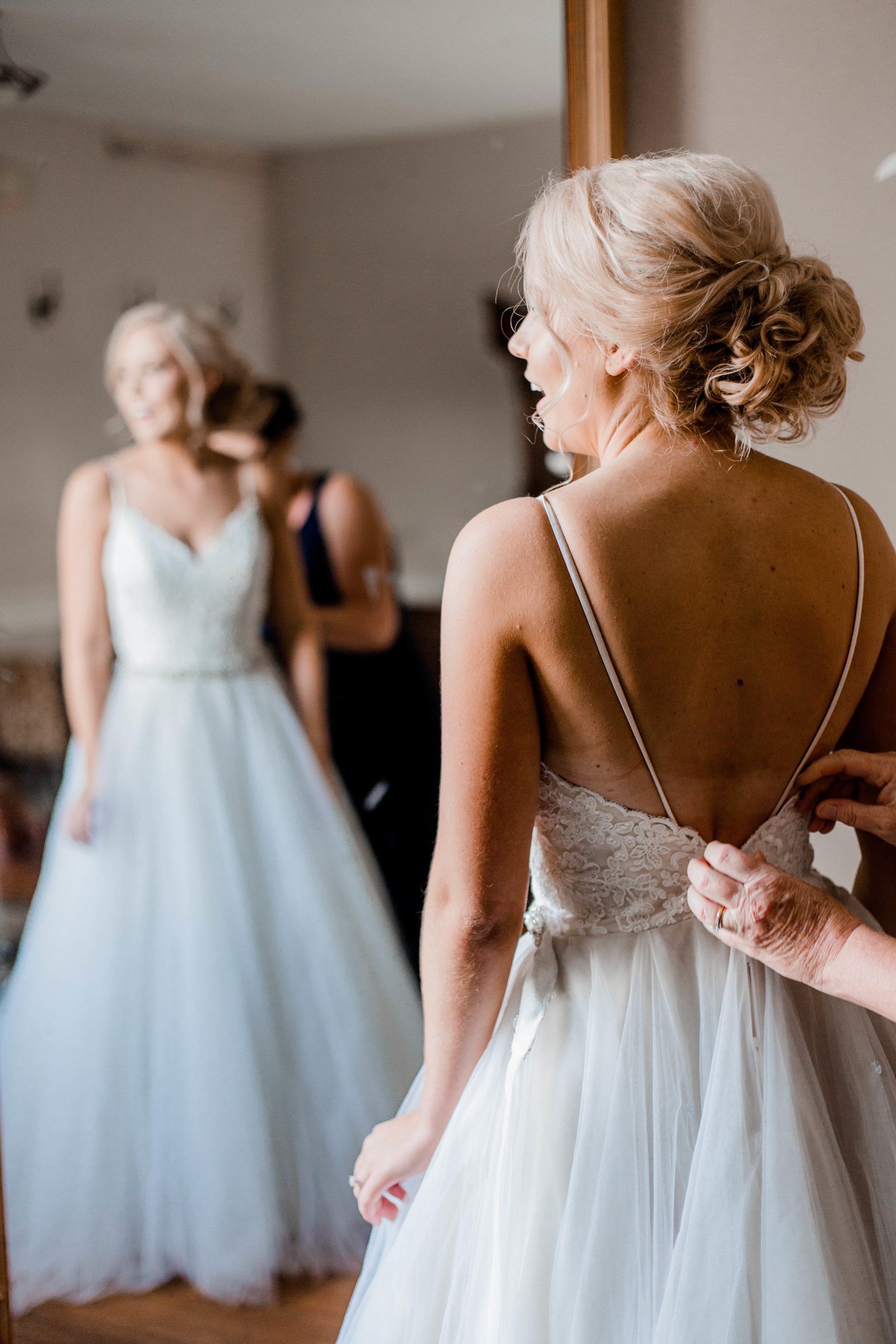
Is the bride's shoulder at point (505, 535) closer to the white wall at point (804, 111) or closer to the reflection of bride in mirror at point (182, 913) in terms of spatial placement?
the reflection of bride in mirror at point (182, 913)

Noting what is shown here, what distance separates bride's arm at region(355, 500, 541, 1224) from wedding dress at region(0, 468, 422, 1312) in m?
0.27

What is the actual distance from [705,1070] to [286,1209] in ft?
1.89

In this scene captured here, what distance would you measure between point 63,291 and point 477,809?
0.60 metres

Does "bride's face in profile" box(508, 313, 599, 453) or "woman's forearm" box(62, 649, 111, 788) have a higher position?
"bride's face in profile" box(508, 313, 599, 453)

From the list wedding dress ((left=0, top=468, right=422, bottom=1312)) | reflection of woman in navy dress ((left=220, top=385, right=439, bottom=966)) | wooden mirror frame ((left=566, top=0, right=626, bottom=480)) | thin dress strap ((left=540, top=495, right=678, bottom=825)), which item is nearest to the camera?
thin dress strap ((left=540, top=495, right=678, bottom=825))

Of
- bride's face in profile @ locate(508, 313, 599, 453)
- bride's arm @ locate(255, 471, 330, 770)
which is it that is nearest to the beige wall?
bride's face in profile @ locate(508, 313, 599, 453)

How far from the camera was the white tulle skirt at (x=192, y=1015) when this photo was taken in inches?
40.5

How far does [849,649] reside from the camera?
3.05 feet

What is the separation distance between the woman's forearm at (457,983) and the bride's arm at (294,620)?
0.99 feet

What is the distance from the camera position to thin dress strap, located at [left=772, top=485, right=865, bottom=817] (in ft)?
3.06

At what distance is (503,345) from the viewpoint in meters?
1.26

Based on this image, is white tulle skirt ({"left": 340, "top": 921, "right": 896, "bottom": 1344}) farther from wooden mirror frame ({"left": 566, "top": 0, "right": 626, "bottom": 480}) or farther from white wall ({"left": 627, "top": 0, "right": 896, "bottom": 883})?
white wall ({"left": 627, "top": 0, "right": 896, "bottom": 883})

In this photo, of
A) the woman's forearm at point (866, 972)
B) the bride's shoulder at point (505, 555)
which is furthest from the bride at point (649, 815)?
the woman's forearm at point (866, 972)

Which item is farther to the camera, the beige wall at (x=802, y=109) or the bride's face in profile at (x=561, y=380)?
the beige wall at (x=802, y=109)
